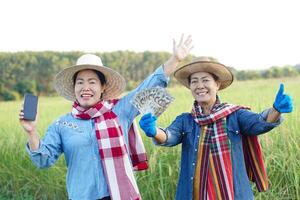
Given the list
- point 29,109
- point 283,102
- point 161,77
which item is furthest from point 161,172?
point 283,102

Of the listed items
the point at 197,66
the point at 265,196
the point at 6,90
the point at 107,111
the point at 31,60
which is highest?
the point at 31,60

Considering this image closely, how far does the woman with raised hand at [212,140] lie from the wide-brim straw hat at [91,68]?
0.48m

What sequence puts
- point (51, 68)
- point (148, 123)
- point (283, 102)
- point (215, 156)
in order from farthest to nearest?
point (51, 68) < point (215, 156) < point (148, 123) < point (283, 102)

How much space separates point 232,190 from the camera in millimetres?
2801

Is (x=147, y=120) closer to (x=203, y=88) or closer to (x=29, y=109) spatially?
(x=203, y=88)

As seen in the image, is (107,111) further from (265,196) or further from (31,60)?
(31,60)

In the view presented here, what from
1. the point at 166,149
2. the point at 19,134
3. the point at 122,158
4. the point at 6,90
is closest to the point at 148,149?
the point at 166,149

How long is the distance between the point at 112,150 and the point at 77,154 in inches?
7.7

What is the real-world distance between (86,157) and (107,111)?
0.98 ft

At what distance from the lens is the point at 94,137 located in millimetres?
2922

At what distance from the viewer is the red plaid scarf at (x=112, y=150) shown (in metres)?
2.91

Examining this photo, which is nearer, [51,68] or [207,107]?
[207,107]

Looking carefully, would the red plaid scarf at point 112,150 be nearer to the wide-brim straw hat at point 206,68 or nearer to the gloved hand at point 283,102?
the wide-brim straw hat at point 206,68

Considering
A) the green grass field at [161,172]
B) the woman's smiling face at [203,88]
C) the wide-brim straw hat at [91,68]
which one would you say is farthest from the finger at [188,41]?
the green grass field at [161,172]
